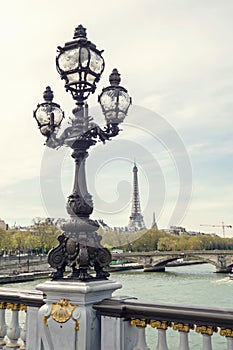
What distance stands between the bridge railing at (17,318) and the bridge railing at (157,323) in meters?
0.86

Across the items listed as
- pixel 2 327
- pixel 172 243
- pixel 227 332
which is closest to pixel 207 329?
pixel 227 332

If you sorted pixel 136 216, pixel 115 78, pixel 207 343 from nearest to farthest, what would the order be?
pixel 207 343 → pixel 115 78 → pixel 136 216

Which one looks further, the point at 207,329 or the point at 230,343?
the point at 207,329

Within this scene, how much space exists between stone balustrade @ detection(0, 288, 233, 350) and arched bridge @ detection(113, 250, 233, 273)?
5185 cm

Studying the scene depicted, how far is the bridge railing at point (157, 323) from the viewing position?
140 inches

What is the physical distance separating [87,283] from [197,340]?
18.7 feet

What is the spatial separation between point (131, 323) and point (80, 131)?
6.84 feet

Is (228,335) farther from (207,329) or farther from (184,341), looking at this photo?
(184,341)

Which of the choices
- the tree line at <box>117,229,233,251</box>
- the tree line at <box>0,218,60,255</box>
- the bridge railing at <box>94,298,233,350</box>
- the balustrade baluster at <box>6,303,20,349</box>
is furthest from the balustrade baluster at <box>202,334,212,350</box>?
the tree line at <box>117,229,233,251</box>

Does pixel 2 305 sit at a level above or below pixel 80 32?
below

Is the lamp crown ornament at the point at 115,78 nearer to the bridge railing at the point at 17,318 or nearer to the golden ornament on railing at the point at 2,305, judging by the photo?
the bridge railing at the point at 17,318

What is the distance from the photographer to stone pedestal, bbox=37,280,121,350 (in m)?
4.25

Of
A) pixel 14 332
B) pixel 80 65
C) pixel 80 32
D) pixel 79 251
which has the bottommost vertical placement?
pixel 14 332

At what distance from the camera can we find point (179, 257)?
6281 cm
